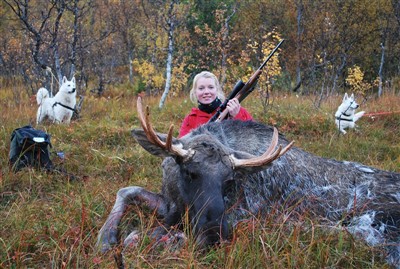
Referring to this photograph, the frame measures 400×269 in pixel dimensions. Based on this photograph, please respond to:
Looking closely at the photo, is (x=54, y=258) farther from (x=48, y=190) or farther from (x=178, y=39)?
(x=178, y=39)

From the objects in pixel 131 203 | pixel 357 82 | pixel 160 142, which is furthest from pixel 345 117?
pixel 160 142

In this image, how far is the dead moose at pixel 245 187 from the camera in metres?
3.22

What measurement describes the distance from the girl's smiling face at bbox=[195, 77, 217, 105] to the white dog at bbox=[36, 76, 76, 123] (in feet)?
13.2

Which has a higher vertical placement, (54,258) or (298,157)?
(298,157)

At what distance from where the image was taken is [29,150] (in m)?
5.41

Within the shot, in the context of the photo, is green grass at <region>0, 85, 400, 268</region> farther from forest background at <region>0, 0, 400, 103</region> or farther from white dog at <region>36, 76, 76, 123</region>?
forest background at <region>0, 0, 400, 103</region>

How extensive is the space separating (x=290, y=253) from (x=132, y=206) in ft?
5.14

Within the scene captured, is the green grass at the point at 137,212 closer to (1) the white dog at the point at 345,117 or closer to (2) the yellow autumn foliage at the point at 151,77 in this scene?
(1) the white dog at the point at 345,117

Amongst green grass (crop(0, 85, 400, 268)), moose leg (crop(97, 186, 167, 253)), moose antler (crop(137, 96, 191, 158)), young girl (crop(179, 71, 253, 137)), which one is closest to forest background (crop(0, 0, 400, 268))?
green grass (crop(0, 85, 400, 268))

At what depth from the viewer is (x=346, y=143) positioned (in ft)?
25.4

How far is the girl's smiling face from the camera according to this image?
515 centimetres

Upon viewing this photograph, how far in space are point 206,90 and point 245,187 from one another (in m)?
1.61

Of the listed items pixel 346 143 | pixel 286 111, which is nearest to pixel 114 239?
pixel 346 143

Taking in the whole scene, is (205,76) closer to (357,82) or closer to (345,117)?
(345,117)
